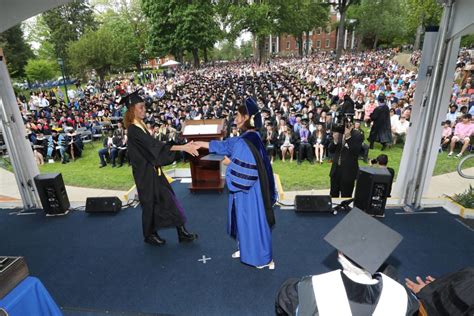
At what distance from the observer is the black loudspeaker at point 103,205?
19.4 ft

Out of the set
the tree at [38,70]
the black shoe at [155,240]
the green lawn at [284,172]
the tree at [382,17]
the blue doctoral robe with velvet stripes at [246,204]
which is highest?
the tree at [382,17]

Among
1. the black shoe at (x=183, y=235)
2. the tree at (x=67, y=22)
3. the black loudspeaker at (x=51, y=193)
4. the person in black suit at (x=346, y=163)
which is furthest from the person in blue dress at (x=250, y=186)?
the tree at (x=67, y=22)

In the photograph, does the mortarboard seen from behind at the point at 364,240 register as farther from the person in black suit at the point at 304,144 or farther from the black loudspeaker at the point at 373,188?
the person in black suit at the point at 304,144

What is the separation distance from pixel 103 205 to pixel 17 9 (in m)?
3.65

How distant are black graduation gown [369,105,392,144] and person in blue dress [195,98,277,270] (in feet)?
27.4

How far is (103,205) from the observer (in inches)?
235

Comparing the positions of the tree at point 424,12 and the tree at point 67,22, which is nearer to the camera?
the tree at point 424,12

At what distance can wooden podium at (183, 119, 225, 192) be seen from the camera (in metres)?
6.16

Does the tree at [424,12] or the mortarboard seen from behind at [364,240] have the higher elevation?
the tree at [424,12]

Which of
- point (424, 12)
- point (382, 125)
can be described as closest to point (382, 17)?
point (424, 12)

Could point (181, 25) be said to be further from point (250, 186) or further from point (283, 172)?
point (250, 186)

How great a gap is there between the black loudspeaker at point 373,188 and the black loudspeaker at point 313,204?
1.90ft

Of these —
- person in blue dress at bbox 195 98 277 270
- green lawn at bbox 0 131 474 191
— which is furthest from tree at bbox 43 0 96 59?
person in blue dress at bbox 195 98 277 270

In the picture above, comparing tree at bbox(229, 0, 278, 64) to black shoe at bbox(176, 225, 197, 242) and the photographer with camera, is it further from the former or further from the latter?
black shoe at bbox(176, 225, 197, 242)
